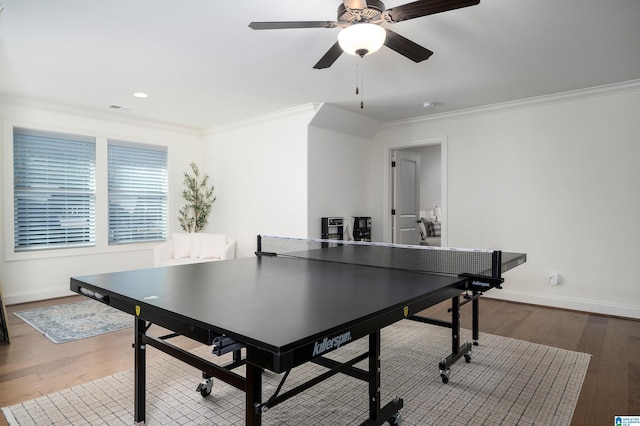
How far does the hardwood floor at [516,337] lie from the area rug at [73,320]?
0.31 feet

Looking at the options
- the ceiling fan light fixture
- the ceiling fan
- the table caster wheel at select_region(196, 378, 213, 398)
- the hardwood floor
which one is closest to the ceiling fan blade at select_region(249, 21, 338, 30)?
the ceiling fan

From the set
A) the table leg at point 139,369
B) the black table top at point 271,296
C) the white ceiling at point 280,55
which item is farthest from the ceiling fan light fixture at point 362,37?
the table leg at point 139,369

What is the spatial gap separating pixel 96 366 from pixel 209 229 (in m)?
3.57

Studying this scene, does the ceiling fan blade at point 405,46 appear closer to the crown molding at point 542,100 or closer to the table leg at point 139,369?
the table leg at point 139,369

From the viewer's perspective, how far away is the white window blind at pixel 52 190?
4.54 m

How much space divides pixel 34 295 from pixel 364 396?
14.4 feet

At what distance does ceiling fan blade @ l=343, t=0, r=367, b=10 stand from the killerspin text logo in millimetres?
1650

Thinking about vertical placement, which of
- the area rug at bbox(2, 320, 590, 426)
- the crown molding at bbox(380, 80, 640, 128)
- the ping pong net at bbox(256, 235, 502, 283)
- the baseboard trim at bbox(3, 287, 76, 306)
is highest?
the crown molding at bbox(380, 80, 640, 128)

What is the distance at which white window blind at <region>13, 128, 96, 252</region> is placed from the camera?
4.54m

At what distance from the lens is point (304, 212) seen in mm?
4879

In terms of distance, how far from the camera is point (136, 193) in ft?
18.2

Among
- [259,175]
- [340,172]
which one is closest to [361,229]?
[340,172]

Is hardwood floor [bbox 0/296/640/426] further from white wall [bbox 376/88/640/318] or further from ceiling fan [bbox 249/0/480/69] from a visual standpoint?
ceiling fan [bbox 249/0/480/69]

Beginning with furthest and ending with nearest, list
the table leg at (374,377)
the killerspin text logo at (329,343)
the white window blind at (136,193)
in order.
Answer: the white window blind at (136,193) → the table leg at (374,377) → the killerspin text logo at (329,343)
